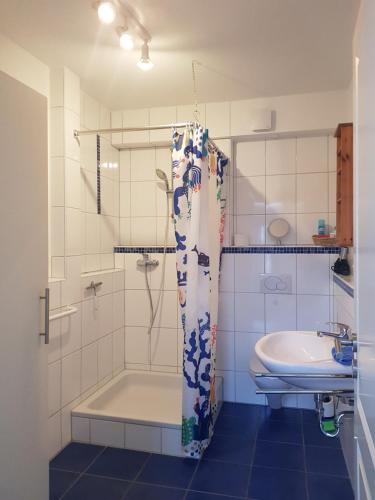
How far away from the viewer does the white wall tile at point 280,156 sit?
301 cm

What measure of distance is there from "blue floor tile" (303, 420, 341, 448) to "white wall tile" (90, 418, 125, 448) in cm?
122

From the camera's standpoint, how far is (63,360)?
7.77ft

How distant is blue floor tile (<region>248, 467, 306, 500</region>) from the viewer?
75.0 inches

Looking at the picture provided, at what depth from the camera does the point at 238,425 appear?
8.66 ft

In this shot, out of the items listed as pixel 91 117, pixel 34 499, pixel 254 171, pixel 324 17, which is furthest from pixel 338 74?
pixel 34 499

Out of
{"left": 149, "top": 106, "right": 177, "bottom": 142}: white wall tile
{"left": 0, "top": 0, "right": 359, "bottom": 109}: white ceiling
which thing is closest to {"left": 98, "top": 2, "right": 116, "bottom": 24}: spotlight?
{"left": 0, "top": 0, "right": 359, "bottom": 109}: white ceiling

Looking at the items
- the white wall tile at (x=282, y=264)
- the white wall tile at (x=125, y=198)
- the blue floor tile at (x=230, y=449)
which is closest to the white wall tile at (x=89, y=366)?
the blue floor tile at (x=230, y=449)

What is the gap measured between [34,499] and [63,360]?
93 cm

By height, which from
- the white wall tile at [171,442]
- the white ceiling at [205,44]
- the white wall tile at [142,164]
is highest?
the white ceiling at [205,44]

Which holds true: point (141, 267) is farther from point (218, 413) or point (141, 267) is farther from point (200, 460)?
point (200, 460)

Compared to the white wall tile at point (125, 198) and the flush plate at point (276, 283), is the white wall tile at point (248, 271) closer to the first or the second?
the flush plate at point (276, 283)

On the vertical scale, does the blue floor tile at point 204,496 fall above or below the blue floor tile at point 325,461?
below

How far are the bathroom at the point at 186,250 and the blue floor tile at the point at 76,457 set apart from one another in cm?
1

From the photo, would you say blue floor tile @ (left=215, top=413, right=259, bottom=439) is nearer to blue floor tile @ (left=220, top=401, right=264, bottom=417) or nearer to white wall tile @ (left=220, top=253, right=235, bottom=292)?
blue floor tile @ (left=220, top=401, right=264, bottom=417)
